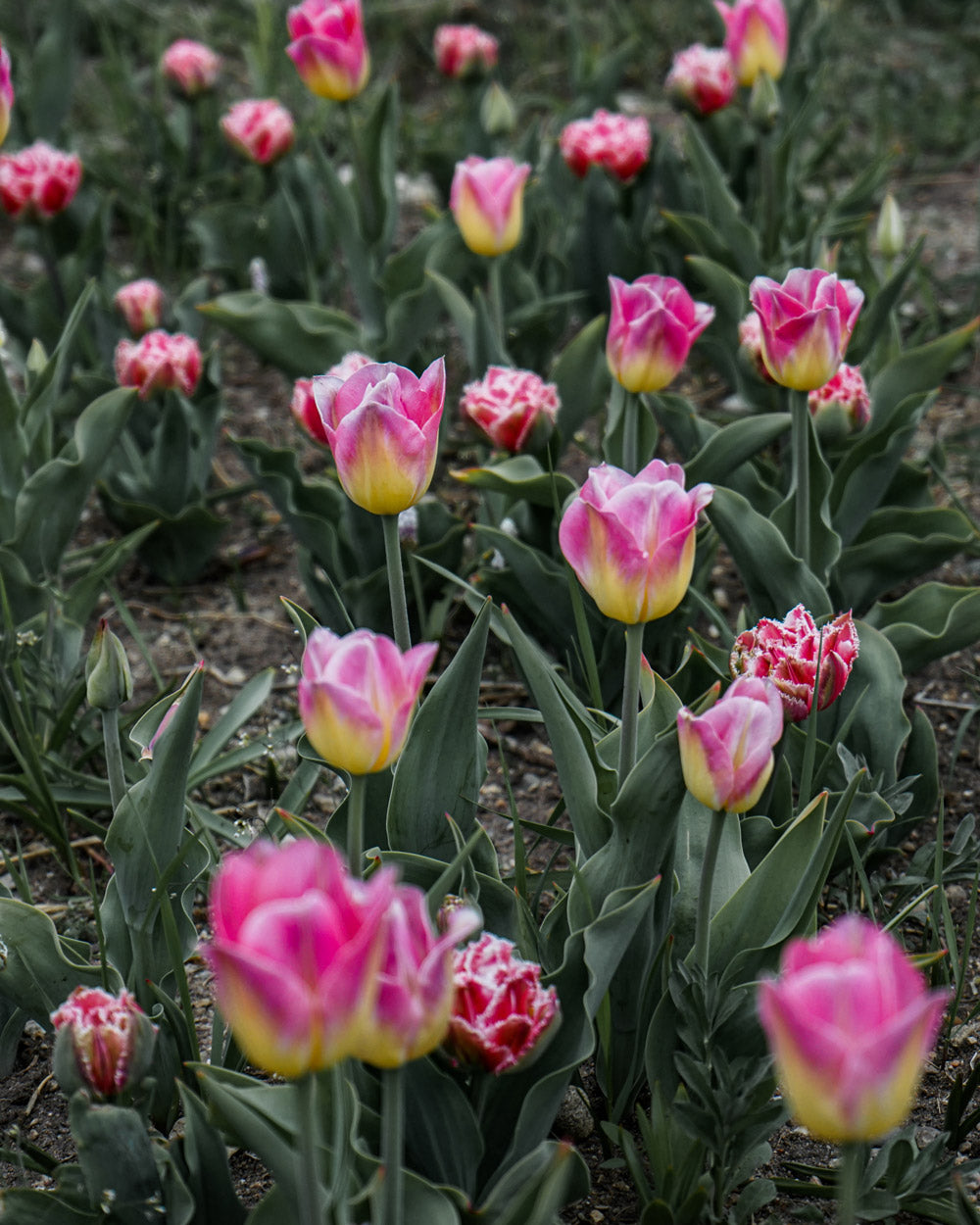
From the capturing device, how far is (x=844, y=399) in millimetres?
1838

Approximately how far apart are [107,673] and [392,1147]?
1.89 ft

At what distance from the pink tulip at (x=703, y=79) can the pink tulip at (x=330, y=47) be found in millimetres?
688

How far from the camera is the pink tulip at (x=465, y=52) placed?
2969mm

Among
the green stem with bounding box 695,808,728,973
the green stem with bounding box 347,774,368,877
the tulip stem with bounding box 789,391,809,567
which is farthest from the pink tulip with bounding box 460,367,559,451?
the green stem with bounding box 347,774,368,877

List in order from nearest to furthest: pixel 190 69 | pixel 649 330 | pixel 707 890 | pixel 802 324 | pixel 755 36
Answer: pixel 707 890, pixel 802 324, pixel 649 330, pixel 755 36, pixel 190 69

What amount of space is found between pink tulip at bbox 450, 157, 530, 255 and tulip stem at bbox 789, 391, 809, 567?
0.63 m

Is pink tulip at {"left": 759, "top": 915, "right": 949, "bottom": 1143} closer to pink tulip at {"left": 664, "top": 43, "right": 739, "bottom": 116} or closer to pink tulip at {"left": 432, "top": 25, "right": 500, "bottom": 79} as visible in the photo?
pink tulip at {"left": 664, "top": 43, "right": 739, "bottom": 116}

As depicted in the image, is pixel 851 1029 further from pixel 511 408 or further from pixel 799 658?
pixel 511 408

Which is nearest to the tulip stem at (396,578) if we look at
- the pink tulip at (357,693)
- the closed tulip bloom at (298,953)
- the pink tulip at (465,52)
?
the pink tulip at (357,693)

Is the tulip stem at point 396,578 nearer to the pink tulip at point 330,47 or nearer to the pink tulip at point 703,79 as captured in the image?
the pink tulip at point 330,47

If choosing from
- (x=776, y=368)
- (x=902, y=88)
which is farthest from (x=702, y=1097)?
(x=902, y=88)

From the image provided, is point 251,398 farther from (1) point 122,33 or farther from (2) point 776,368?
(1) point 122,33

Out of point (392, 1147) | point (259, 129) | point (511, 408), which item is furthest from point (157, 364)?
point (392, 1147)

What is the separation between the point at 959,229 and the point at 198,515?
2.20 meters
